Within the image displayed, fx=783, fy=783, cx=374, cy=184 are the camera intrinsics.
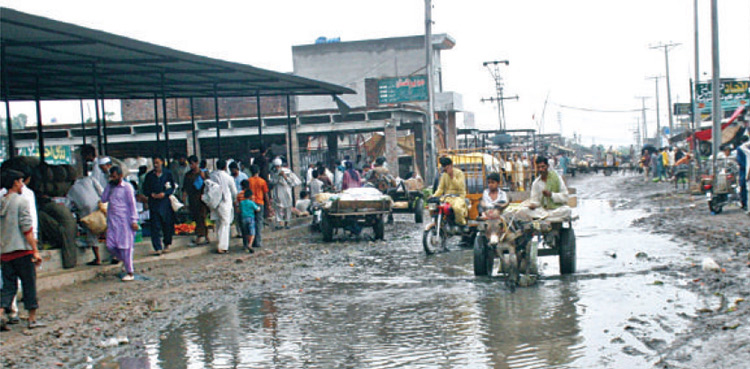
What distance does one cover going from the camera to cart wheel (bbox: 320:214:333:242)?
58.7ft

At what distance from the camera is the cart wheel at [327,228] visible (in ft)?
58.7

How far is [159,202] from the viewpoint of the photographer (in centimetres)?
1384

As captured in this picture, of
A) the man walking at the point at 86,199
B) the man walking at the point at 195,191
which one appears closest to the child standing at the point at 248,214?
the man walking at the point at 195,191

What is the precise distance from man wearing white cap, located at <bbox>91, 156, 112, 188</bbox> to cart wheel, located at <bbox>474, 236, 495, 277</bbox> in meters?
6.65

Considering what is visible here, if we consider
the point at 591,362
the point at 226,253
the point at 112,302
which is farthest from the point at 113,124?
the point at 591,362

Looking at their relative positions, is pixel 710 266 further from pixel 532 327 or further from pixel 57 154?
pixel 57 154

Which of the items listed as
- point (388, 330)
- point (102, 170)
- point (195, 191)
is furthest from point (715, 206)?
point (102, 170)

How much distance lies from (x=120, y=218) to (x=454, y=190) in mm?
6161

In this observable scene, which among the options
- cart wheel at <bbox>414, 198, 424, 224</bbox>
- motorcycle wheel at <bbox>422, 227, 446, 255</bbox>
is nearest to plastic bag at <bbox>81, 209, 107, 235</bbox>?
motorcycle wheel at <bbox>422, 227, 446, 255</bbox>

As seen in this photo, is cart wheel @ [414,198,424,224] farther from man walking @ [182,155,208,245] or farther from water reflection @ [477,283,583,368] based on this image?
water reflection @ [477,283,583,368]

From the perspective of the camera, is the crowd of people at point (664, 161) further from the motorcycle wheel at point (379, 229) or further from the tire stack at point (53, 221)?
the tire stack at point (53, 221)

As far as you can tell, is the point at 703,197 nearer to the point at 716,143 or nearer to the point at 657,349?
the point at 716,143

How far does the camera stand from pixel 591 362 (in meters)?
6.57

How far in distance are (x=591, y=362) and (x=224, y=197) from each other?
9.94 metres
